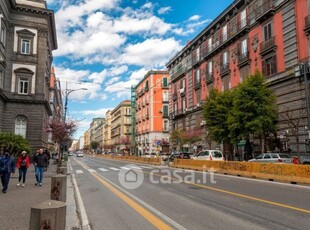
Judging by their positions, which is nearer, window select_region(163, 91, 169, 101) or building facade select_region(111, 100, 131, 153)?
window select_region(163, 91, 169, 101)

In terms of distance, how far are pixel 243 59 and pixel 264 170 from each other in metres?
19.2

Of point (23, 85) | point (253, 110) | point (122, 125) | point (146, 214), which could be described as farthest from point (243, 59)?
point (122, 125)

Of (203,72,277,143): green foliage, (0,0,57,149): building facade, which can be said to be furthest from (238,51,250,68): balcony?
(0,0,57,149): building facade

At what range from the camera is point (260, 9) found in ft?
108

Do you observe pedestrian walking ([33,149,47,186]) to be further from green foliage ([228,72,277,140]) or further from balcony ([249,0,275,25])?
balcony ([249,0,275,25])

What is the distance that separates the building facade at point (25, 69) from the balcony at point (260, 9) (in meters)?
24.9

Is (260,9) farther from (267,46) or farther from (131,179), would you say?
(131,179)

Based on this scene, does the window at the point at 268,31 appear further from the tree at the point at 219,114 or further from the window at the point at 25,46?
the window at the point at 25,46

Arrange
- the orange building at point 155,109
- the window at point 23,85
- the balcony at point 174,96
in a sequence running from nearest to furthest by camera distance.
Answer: the window at point 23,85, the balcony at point 174,96, the orange building at point 155,109

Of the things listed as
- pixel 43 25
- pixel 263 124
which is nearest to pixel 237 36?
pixel 263 124

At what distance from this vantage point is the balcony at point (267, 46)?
30750 mm

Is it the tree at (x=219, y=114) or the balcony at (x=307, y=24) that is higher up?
the balcony at (x=307, y=24)

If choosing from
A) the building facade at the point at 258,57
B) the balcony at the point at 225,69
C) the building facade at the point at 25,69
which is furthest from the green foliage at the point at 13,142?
the balcony at the point at 225,69

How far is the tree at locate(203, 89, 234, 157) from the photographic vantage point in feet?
111
